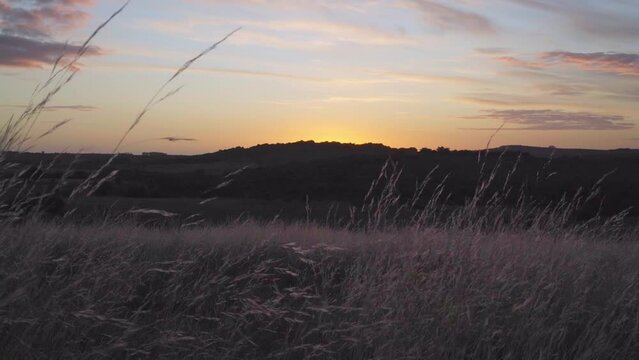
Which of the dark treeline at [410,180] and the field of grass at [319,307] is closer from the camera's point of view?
the field of grass at [319,307]

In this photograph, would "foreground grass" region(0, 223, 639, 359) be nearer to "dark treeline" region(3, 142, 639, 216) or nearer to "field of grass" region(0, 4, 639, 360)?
"field of grass" region(0, 4, 639, 360)

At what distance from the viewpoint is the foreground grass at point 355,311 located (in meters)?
3.46

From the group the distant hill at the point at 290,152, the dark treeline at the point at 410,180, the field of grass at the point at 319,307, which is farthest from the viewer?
the distant hill at the point at 290,152

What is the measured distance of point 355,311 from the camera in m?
4.57

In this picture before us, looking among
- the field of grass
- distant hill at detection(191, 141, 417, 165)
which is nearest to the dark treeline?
distant hill at detection(191, 141, 417, 165)

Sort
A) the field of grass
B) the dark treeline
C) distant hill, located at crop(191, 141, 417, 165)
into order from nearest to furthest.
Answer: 1. the field of grass
2. the dark treeline
3. distant hill, located at crop(191, 141, 417, 165)

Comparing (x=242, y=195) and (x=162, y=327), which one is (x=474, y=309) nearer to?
(x=162, y=327)

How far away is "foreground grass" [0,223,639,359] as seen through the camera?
136 inches

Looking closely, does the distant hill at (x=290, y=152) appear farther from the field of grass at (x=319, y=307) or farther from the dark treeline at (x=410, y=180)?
the field of grass at (x=319, y=307)

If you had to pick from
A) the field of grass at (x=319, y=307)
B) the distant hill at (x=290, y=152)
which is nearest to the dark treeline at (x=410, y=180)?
the distant hill at (x=290, y=152)

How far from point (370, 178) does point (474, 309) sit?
36.5m

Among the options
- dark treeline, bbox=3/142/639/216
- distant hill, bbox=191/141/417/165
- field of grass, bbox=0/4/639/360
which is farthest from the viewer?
distant hill, bbox=191/141/417/165

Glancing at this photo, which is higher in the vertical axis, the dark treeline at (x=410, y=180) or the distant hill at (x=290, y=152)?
the distant hill at (x=290, y=152)

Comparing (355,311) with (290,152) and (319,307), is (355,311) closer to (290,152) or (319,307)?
(319,307)
